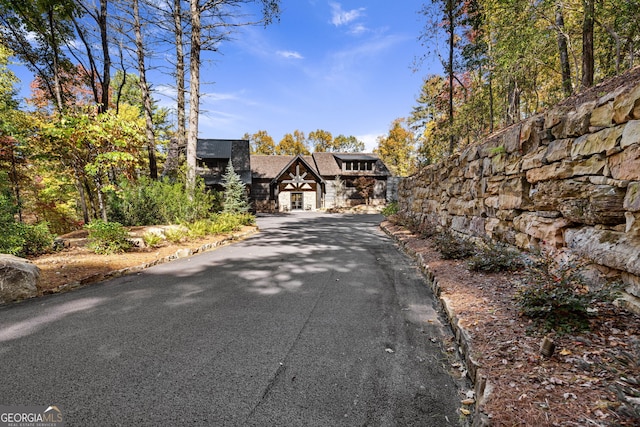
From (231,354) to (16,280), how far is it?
3.72m

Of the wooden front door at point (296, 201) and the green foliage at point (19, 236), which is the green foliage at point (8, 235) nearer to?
the green foliage at point (19, 236)

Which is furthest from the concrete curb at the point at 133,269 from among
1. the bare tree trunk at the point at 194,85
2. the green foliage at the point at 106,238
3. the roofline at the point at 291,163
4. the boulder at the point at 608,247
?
the roofline at the point at 291,163

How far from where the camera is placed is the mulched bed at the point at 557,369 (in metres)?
1.50

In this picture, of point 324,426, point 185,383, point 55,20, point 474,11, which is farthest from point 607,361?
point 55,20

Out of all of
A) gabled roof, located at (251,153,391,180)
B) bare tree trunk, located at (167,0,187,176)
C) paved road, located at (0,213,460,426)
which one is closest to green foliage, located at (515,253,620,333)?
paved road, located at (0,213,460,426)

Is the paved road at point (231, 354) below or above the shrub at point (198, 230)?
below

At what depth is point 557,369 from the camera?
6.26 ft

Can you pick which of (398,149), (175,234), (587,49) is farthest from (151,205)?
(398,149)

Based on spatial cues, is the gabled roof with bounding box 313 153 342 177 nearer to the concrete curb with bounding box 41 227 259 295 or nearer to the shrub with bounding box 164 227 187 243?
the concrete curb with bounding box 41 227 259 295

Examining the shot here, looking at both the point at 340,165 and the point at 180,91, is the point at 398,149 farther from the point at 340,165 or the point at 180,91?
the point at 180,91

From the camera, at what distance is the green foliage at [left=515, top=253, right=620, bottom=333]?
7.65 feet

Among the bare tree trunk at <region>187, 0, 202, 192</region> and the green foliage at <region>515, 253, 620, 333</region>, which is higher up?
the bare tree trunk at <region>187, 0, 202, 192</region>

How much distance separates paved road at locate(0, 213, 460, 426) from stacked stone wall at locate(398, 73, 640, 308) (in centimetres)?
179

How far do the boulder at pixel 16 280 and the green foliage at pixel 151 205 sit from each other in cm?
505
